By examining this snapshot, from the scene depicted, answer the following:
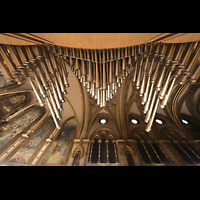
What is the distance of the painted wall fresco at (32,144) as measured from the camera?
5.51 metres

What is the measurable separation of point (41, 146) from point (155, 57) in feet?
23.5

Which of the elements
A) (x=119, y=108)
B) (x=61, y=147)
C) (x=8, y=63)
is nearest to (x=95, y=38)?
(x=8, y=63)

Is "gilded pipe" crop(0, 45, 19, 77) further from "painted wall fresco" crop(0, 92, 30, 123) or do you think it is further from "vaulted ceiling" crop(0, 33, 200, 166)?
"painted wall fresco" crop(0, 92, 30, 123)

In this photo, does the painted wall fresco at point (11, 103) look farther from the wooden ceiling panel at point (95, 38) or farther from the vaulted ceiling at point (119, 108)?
the wooden ceiling panel at point (95, 38)

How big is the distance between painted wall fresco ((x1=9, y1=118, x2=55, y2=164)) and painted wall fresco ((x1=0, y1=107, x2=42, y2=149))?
0.74 meters

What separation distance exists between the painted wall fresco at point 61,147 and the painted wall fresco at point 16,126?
1988mm

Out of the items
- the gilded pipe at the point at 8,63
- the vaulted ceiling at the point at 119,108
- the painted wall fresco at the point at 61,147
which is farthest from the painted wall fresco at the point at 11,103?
the gilded pipe at the point at 8,63

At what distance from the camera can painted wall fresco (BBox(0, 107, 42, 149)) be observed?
5680 millimetres

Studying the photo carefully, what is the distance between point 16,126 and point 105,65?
6.06m

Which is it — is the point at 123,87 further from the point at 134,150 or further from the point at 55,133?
the point at 55,133

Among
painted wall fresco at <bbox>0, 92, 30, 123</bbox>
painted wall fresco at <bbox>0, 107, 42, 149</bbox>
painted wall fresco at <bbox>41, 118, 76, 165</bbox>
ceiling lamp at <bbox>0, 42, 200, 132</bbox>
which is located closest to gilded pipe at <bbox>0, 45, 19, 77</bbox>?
ceiling lamp at <bbox>0, 42, 200, 132</bbox>

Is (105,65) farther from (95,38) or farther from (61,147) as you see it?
(61,147)

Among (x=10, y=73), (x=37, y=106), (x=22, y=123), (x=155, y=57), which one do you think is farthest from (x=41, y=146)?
(x=155, y=57)

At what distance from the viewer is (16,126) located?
6355 mm
